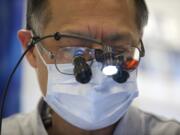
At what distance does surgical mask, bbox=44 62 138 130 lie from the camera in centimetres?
123

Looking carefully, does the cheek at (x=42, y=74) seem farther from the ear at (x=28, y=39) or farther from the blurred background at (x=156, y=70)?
the blurred background at (x=156, y=70)

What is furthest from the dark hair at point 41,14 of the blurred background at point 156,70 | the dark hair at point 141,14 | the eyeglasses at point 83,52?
the blurred background at point 156,70

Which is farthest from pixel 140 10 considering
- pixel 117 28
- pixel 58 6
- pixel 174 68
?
pixel 174 68

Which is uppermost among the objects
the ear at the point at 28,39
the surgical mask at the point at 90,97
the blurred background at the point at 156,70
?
the ear at the point at 28,39

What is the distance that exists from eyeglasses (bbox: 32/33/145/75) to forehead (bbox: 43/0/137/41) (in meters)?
0.04

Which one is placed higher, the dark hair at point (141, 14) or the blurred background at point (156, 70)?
the dark hair at point (141, 14)

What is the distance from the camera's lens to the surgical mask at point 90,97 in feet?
4.04

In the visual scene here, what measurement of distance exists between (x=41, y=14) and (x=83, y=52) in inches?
11.4

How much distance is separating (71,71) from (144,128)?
42 centimetres

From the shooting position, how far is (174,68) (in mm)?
2566

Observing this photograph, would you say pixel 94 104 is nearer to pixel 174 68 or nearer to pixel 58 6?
pixel 58 6

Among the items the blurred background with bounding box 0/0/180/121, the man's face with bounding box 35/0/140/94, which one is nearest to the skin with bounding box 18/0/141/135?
the man's face with bounding box 35/0/140/94

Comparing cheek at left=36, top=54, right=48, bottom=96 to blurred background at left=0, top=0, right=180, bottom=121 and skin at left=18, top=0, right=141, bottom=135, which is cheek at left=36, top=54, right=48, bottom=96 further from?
blurred background at left=0, top=0, right=180, bottom=121

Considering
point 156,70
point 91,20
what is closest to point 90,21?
point 91,20
